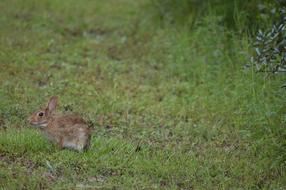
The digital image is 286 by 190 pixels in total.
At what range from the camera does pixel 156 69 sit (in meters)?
10.2

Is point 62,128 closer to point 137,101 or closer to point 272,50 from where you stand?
point 137,101

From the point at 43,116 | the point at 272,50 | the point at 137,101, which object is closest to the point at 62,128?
the point at 43,116

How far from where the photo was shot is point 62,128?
7.08 metres

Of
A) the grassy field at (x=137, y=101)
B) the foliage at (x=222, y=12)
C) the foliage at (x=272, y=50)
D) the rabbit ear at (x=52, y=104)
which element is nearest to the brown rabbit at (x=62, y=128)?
the rabbit ear at (x=52, y=104)

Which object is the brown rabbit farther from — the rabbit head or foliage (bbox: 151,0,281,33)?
foliage (bbox: 151,0,281,33)

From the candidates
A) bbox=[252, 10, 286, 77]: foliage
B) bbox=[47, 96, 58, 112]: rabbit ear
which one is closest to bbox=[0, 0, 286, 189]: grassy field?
bbox=[47, 96, 58, 112]: rabbit ear

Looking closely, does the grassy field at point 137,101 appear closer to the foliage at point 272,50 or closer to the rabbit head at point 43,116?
the rabbit head at point 43,116

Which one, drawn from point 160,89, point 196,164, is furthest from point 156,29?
point 196,164

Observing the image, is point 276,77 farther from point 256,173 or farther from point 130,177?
point 130,177

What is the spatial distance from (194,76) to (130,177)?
Result: 11.3ft

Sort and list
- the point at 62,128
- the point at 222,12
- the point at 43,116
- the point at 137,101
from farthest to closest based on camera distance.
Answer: the point at 222,12 < the point at 137,101 < the point at 43,116 < the point at 62,128

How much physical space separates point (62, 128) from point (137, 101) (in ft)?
6.32

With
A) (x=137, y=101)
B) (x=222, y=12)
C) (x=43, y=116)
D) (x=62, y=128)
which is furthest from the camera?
(x=222, y=12)

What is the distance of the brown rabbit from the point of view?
692 centimetres
